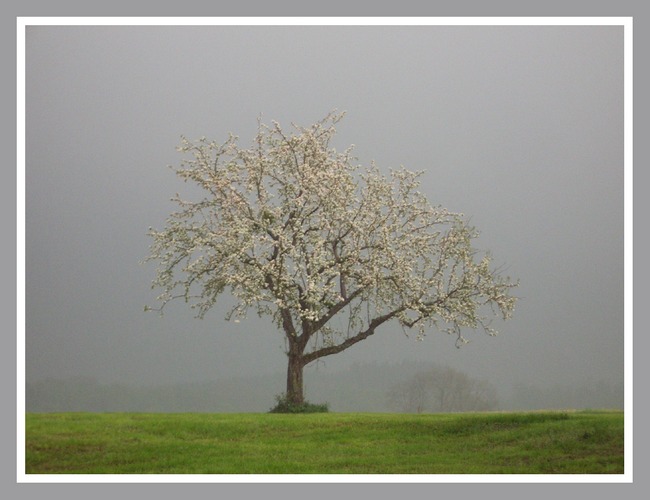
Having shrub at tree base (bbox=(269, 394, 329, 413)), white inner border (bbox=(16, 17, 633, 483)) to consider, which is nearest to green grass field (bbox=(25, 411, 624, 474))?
white inner border (bbox=(16, 17, 633, 483))

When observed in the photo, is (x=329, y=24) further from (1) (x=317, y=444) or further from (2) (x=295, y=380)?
(1) (x=317, y=444)

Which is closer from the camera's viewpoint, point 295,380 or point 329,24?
point 329,24

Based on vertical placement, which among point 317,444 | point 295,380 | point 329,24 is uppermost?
point 329,24

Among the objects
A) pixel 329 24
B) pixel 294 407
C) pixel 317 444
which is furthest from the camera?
pixel 294 407

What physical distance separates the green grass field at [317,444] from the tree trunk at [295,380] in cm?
141

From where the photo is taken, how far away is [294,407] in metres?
21.2

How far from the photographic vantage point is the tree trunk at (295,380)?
70.4 feet

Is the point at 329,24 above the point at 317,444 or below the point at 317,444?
above

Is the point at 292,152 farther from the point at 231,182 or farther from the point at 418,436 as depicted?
the point at 418,436

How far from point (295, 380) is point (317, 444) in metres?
3.21

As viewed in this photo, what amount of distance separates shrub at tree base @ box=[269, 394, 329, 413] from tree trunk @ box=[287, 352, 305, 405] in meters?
0.08

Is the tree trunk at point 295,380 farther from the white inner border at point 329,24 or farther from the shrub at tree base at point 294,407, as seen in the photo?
the white inner border at point 329,24

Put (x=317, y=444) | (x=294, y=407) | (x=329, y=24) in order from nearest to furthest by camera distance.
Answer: (x=317, y=444)
(x=329, y=24)
(x=294, y=407)

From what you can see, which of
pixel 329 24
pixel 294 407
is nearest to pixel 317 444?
pixel 294 407
